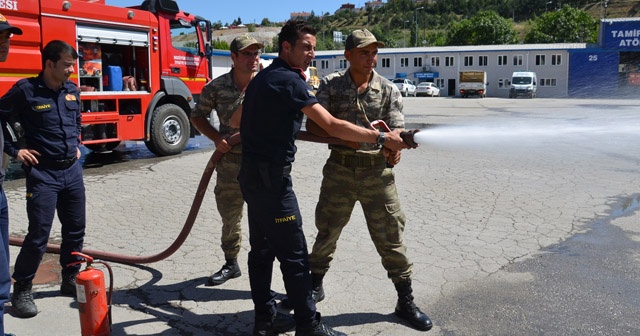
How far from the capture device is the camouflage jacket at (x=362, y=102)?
387cm

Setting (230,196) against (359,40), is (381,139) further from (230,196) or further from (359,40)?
(230,196)

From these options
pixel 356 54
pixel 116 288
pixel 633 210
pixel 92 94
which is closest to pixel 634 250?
pixel 633 210

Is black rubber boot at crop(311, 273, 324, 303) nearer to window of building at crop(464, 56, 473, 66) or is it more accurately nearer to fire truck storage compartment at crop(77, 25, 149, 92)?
fire truck storage compartment at crop(77, 25, 149, 92)

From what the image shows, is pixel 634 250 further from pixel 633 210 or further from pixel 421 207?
pixel 421 207


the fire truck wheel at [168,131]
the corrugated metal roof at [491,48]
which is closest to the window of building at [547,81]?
the corrugated metal roof at [491,48]

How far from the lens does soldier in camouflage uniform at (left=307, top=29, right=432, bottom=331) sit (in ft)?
12.4

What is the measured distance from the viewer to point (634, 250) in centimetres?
530

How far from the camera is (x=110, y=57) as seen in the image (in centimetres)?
1025

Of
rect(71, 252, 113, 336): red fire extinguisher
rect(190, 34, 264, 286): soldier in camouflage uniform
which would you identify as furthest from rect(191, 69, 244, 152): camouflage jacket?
rect(71, 252, 113, 336): red fire extinguisher

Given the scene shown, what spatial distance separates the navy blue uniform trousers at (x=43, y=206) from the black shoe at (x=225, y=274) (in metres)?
1.13

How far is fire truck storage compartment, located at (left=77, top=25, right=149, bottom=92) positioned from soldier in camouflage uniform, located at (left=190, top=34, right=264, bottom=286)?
5.83 meters

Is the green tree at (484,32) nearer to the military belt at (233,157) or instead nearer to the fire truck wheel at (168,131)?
the fire truck wheel at (168,131)

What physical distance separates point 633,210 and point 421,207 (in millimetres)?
2549

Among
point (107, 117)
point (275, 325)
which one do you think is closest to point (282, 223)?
point (275, 325)
